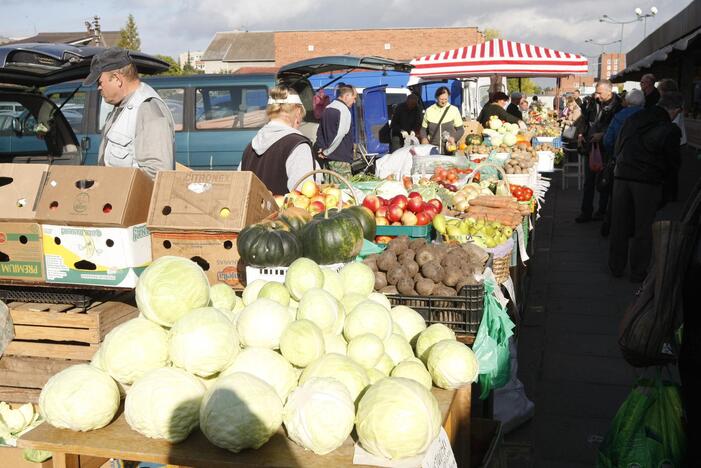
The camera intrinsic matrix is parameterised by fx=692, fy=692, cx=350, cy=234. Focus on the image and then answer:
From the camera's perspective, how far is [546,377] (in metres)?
5.23

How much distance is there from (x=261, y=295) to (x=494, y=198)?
141 inches

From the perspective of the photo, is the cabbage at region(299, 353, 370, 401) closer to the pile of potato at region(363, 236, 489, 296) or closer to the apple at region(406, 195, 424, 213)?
the pile of potato at region(363, 236, 489, 296)

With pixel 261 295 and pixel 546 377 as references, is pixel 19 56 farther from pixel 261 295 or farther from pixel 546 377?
pixel 546 377

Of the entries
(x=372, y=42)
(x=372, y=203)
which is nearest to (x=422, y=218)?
(x=372, y=203)

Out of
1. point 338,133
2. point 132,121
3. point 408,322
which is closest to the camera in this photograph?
point 408,322

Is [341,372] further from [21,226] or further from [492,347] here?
[21,226]

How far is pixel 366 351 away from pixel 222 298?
68cm

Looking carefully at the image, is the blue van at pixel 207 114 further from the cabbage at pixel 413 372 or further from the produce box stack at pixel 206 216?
the cabbage at pixel 413 372

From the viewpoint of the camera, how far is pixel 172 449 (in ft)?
6.73

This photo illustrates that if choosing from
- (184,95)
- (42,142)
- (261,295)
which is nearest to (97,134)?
(184,95)

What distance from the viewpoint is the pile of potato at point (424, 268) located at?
346cm

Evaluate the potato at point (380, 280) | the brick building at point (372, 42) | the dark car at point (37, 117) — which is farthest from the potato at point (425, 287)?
the brick building at point (372, 42)

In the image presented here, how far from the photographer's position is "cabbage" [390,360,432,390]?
2381 mm

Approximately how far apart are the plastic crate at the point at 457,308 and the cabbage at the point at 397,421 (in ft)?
4.09
